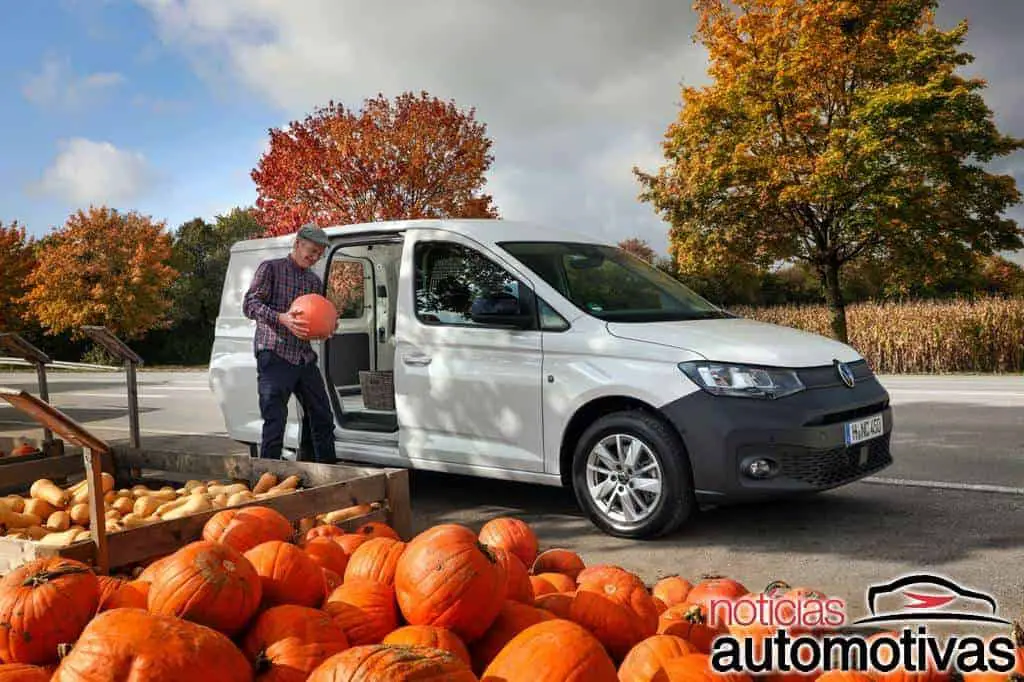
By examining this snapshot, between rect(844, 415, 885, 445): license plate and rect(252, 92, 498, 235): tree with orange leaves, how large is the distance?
2428 centimetres

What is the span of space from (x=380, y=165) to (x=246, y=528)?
2686 centimetres

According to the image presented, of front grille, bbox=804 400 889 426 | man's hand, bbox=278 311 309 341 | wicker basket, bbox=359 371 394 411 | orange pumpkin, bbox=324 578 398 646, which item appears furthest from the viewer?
wicker basket, bbox=359 371 394 411

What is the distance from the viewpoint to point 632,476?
5.53 m

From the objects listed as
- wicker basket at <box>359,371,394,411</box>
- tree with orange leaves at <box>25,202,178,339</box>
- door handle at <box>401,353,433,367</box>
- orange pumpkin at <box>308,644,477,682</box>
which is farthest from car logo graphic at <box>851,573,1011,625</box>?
tree with orange leaves at <box>25,202,178,339</box>

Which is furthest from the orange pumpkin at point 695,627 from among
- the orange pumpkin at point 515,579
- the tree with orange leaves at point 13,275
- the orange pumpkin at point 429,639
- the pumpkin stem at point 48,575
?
the tree with orange leaves at point 13,275

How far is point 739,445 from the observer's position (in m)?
5.18

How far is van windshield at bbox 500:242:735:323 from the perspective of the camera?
608cm

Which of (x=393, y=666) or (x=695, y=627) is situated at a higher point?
(x=393, y=666)

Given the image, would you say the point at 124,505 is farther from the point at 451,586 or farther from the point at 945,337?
the point at 945,337

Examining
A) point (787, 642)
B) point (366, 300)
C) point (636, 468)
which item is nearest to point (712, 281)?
point (366, 300)

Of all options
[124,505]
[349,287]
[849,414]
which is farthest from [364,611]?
[349,287]

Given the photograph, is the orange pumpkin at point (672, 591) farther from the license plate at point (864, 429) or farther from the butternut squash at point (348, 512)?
the license plate at point (864, 429)

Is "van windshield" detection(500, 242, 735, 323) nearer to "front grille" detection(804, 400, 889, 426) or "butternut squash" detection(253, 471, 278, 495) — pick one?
"front grille" detection(804, 400, 889, 426)

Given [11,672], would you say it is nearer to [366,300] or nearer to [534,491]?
[534,491]
